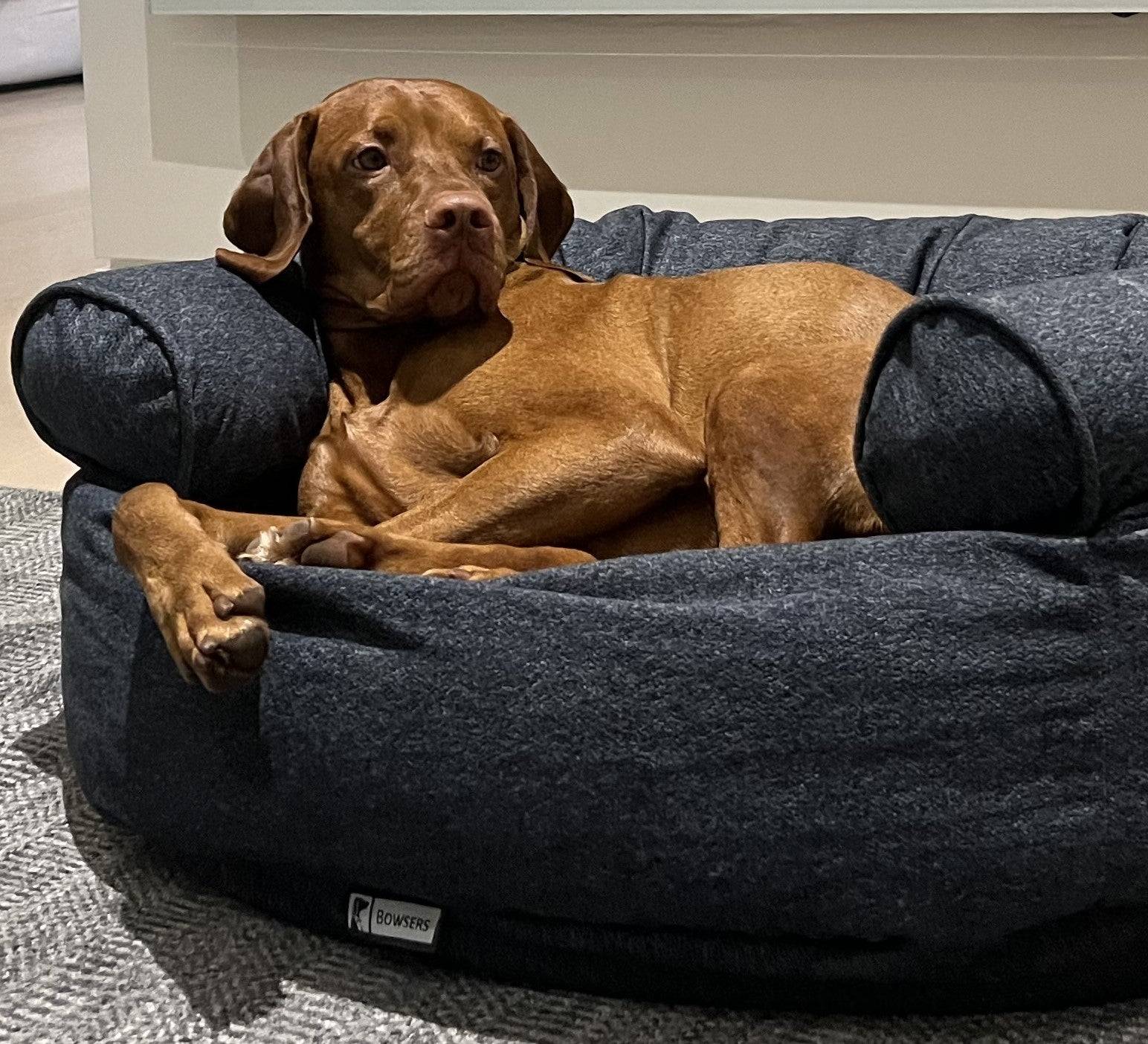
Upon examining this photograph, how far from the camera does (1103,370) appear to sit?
142 centimetres

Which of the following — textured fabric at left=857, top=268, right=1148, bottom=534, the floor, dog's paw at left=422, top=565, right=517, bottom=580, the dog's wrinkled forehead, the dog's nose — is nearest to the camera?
textured fabric at left=857, top=268, right=1148, bottom=534

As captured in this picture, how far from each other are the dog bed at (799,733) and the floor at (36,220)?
210cm

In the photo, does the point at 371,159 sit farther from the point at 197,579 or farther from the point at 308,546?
the point at 197,579

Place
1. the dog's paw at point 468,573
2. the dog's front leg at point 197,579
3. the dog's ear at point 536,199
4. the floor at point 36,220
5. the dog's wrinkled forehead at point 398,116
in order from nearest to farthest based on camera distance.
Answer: the dog's front leg at point 197,579 < the dog's paw at point 468,573 < the dog's wrinkled forehead at point 398,116 < the dog's ear at point 536,199 < the floor at point 36,220

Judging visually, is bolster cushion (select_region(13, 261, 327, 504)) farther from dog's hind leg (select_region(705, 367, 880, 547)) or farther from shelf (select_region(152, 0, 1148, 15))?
shelf (select_region(152, 0, 1148, 15))

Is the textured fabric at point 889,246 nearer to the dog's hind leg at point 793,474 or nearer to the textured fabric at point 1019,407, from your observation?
the dog's hind leg at point 793,474

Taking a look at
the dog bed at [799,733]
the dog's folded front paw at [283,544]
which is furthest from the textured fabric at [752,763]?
the dog's folded front paw at [283,544]

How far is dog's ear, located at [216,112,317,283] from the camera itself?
7.32 ft

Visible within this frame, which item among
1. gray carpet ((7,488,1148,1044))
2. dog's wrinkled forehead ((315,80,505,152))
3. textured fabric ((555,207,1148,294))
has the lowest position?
gray carpet ((7,488,1148,1044))

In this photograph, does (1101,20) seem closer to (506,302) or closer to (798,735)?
(506,302)

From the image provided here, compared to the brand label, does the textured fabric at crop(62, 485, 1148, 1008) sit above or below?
above

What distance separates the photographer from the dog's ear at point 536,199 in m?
2.40

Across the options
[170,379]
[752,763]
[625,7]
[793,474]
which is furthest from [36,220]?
[752,763]

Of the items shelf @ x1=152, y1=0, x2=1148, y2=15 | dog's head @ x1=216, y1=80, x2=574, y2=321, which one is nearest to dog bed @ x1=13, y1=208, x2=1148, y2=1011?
dog's head @ x1=216, y1=80, x2=574, y2=321
